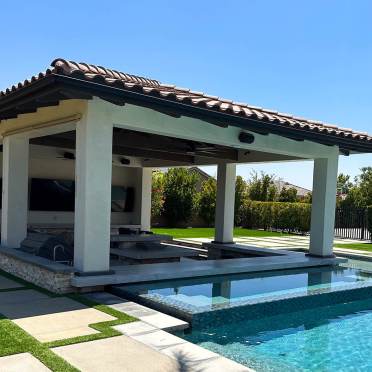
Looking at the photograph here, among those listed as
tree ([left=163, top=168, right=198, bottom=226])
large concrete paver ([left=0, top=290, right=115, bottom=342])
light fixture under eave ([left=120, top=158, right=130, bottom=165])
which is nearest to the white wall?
light fixture under eave ([left=120, top=158, right=130, bottom=165])

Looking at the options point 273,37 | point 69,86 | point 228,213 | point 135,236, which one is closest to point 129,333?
point 69,86

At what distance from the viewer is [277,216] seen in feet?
120

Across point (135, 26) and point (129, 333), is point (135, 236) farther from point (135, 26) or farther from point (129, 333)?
point (129, 333)

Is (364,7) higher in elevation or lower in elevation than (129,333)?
higher

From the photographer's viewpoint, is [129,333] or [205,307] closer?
[129,333]

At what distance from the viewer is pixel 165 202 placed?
115 ft

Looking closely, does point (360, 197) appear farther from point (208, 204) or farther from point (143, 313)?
point (143, 313)

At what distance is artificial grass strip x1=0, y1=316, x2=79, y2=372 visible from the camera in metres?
5.34

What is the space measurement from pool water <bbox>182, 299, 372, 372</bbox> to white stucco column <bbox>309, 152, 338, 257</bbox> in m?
5.08

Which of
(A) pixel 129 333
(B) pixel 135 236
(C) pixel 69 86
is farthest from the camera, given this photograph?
(B) pixel 135 236

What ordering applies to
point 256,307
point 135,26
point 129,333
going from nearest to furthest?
point 129,333 → point 256,307 → point 135,26

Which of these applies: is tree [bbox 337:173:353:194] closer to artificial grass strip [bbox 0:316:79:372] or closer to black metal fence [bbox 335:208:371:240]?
black metal fence [bbox 335:208:371:240]

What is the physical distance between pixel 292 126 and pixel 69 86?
5969mm

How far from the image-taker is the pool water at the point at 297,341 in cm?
675
